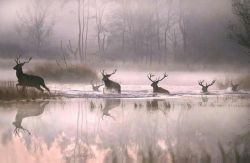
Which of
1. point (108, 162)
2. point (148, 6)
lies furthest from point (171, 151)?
point (148, 6)

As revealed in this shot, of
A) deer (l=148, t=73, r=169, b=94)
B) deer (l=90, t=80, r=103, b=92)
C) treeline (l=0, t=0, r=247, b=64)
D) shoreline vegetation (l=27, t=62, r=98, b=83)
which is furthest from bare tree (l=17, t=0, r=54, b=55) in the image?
deer (l=148, t=73, r=169, b=94)

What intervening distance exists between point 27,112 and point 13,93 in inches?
5.9

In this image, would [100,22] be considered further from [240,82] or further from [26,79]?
[240,82]

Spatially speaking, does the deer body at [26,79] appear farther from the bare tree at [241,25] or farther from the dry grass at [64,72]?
the bare tree at [241,25]

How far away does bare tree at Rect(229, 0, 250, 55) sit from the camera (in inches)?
119

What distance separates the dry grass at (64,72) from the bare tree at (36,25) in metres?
0.11

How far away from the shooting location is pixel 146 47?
9.61 ft

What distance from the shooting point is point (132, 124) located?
2797mm

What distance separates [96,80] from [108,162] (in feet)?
1.79

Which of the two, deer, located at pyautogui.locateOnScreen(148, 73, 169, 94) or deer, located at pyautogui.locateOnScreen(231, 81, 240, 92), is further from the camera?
deer, located at pyautogui.locateOnScreen(231, 81, 240, 92)

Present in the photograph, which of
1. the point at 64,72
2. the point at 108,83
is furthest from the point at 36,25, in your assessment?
the point at 108,83

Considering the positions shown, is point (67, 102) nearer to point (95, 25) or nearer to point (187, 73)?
point (95, 25)

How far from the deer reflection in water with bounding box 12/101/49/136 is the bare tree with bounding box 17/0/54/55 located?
1.07ft

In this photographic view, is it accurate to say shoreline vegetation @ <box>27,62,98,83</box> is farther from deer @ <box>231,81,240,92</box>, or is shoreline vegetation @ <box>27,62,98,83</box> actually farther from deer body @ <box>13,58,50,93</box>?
deer @ <box>231,81,240,92</box>
